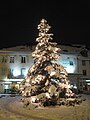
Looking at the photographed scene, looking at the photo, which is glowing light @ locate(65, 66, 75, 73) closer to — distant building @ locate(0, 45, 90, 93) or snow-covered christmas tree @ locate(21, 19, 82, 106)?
distant building @ locate(0, 45, 90, 93)

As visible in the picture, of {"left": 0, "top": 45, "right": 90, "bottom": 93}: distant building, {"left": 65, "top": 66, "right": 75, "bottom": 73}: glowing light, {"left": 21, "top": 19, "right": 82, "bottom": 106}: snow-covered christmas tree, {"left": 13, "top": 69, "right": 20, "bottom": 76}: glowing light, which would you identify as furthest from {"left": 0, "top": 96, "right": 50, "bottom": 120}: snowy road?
{"left": 65, "top": 66, "right": 75, "bottom": 73}: glowing light

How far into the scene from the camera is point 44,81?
69.2 ft

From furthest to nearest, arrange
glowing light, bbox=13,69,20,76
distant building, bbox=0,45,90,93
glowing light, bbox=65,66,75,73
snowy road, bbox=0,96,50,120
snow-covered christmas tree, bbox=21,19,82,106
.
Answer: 1. glowing light, bbox=65,66,75,73
2. glowing light, bbox=13,69,20,76
3. distant building, bbox=0,45,90,93
4. snow-covered christmas tree, bbox=21,19,82,106
5. snowy road, bbox=0,96,50,120

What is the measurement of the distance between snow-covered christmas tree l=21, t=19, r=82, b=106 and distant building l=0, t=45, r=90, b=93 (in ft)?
82.1

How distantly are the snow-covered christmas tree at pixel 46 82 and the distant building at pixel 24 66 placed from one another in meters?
25.0

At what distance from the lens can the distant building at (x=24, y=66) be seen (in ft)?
155

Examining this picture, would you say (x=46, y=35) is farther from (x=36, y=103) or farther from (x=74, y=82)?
(x=74, y=82)

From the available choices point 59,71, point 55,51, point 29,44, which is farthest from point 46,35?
point 29,44

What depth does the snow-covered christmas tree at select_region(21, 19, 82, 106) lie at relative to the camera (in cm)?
1998

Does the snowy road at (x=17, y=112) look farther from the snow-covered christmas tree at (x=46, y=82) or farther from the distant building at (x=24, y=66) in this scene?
the distant building at (x=24, y=66)

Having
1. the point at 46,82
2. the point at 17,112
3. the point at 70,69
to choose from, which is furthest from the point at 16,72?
the point at 17,112

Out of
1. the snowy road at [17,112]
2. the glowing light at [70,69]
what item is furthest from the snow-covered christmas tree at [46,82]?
the glowing light at [70,69]

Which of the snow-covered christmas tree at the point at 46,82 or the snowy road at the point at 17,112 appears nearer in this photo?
the snowy road at the point at 17,112

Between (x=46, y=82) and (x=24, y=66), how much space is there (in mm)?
28880
